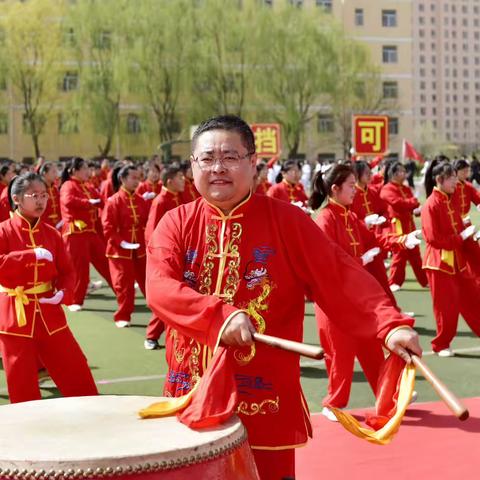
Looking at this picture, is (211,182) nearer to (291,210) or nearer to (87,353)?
(291,210)

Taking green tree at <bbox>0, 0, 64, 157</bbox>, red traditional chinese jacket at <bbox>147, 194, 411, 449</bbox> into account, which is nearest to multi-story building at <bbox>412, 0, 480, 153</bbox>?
green tree at <bbox>0, 0, 64, 157</bbox>

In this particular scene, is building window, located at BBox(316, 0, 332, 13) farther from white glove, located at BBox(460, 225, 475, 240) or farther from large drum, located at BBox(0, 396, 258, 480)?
large drum, located at BBox(0, 396, 258, 480)

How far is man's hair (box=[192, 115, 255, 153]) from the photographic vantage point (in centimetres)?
345

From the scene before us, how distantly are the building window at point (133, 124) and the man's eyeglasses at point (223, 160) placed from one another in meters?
42.7

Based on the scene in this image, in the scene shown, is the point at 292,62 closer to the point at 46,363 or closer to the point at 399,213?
the point at 399,213

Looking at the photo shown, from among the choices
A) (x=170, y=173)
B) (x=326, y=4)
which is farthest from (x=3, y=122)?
(x=170, y=173)

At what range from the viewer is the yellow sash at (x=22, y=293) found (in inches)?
222

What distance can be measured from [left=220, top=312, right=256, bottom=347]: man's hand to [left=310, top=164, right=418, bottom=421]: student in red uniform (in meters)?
2.59

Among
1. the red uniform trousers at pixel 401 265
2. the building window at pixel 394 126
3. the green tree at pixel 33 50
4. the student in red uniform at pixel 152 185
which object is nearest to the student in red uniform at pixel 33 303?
the red uniform trousers at pixel 401 265

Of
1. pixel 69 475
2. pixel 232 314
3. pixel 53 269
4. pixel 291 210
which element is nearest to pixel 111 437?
pixel 69 475

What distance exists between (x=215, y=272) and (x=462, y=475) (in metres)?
2.18

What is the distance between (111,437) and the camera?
9.64ft

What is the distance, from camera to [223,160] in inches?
134

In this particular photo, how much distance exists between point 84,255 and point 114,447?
8.52 m
